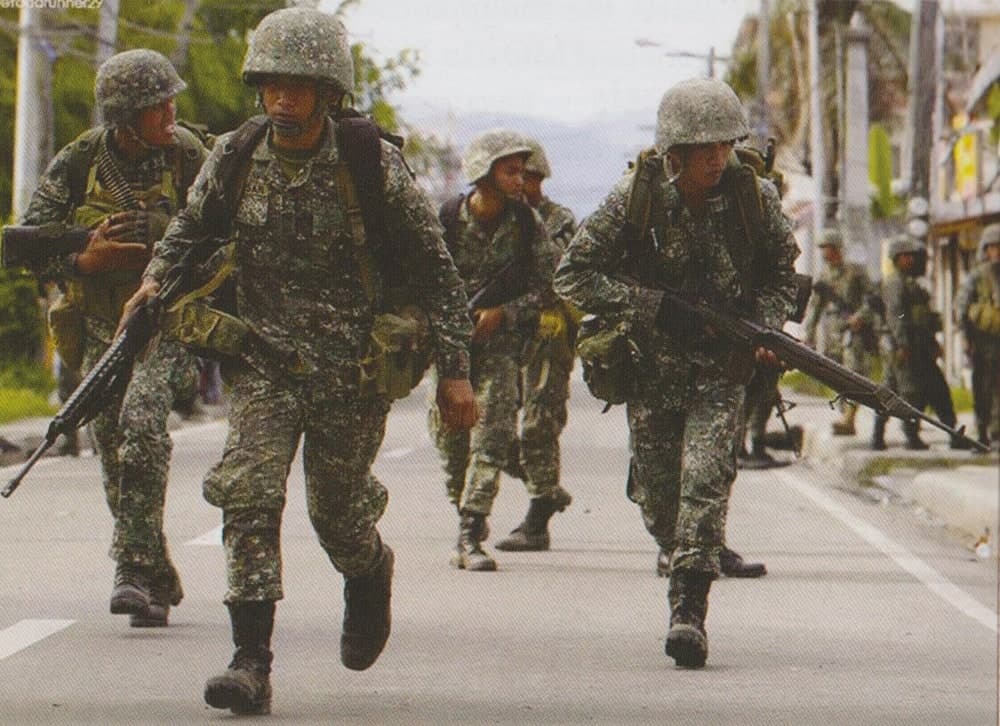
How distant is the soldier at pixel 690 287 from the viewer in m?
8.08

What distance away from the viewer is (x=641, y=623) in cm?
934

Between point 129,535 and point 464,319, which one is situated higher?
point 464,319

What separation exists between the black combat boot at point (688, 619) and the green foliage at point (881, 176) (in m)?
39.8

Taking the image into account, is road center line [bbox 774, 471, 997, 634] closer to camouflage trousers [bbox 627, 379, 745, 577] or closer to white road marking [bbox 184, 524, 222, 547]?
camouflage trousers [bbox 627, 379, 745, 577]

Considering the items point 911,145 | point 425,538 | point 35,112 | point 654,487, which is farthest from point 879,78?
point 654,487

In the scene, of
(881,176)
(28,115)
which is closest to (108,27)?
(28,115)

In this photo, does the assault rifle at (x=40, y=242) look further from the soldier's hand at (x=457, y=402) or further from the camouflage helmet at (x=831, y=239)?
the camouflage helmet at (x=831, y=239)

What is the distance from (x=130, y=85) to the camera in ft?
28.3

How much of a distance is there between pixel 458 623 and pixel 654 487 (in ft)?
3.62

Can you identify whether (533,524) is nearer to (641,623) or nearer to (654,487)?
(641,623)

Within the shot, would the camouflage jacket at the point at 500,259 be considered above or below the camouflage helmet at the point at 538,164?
below

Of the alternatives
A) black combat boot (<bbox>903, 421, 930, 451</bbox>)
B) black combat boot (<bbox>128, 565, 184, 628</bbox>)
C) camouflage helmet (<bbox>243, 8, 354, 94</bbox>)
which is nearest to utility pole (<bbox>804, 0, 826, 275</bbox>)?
black combat boot (<bbox>903, 421, 930, 451</bbox>)

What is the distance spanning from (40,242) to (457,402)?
230 cm

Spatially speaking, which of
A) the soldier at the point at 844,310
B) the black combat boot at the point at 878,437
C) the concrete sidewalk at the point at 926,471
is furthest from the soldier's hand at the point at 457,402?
the soldier at the point at 844,310
